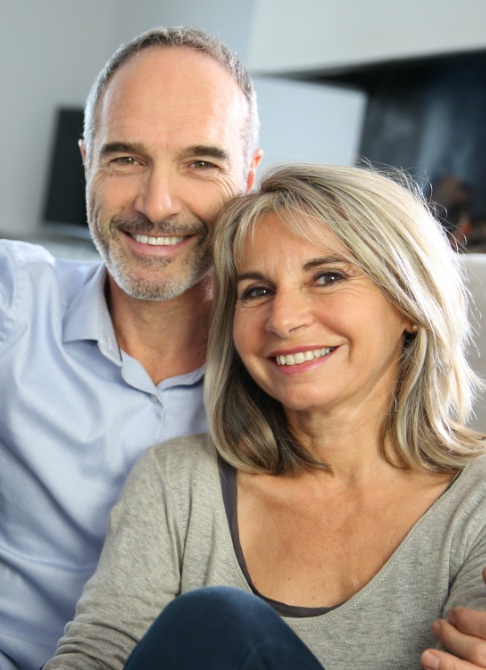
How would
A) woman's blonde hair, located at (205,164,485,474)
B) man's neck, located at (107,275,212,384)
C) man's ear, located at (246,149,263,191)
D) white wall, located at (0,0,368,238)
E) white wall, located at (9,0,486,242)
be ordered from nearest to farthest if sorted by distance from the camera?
1. woman's blonde hair, located at (205,164,485,474)
2. man's neck, located at (107,275,212,384)
3. man's ear, located at (246,149,263,191)
4. white wall, located at (9,0,486,242)
5. white wall, located at (0,0,368,238)

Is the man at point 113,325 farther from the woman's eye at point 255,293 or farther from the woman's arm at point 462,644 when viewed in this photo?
the woman's arm at point 462,644

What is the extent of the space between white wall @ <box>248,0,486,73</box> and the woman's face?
2521 millimetres

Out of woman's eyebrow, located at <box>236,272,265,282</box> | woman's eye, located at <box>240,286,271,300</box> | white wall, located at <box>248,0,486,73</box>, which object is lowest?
woman's eye, located at <box>240,286,271,300</box>

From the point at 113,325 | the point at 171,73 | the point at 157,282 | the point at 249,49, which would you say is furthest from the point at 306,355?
the point at 249,49

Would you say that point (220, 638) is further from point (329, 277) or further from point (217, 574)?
point (329, 277)

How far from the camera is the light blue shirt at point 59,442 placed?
1519 millimetres

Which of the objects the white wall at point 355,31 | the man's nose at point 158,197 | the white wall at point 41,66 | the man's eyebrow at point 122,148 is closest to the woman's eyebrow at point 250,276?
the man's nose at point 158,197

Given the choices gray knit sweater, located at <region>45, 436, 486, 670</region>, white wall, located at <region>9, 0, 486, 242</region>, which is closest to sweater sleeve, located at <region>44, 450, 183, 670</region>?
gray knit sweater, located at <region>45, 436, 486, 670</region>

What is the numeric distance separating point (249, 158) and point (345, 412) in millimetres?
584

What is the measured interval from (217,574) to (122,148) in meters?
0.73

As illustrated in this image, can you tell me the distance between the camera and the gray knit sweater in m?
1.21

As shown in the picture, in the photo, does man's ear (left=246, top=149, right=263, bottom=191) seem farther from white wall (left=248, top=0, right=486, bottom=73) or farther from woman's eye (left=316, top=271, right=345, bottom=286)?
white wall (left=248, top=0, right=486, bottom=73)

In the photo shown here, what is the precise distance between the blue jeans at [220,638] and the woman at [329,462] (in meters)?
0.24

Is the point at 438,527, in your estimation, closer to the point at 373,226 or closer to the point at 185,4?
the point at 373,226
